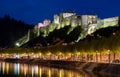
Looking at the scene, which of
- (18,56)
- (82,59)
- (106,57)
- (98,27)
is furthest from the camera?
(18,56)

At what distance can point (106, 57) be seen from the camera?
77938mm

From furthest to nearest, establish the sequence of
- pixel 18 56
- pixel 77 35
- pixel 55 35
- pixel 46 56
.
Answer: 1. pixel 55 35
2. pixel 18 56
3. pixel 77 35
4. pixel 46 56

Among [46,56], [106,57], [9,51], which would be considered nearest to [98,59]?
[106,57]

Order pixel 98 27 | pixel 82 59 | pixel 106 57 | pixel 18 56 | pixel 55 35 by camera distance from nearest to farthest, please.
A: pixel 106 57
pixel 82 59
pixel 98 27
pixel 18 56
pixel 55 35

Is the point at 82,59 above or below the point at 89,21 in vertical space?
below

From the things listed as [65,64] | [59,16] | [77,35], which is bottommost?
[65,64]

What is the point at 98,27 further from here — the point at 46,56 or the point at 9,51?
the point at 9,51

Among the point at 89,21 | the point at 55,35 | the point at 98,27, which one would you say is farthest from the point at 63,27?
the point at 98,27

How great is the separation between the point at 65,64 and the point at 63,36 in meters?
76.6

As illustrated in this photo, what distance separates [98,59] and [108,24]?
51975mm

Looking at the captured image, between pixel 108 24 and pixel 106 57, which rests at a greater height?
pixel 108 24

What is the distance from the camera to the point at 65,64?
91.7m

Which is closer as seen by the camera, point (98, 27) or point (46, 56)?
point (46, 56)

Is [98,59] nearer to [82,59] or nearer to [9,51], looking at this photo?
[82,59]
